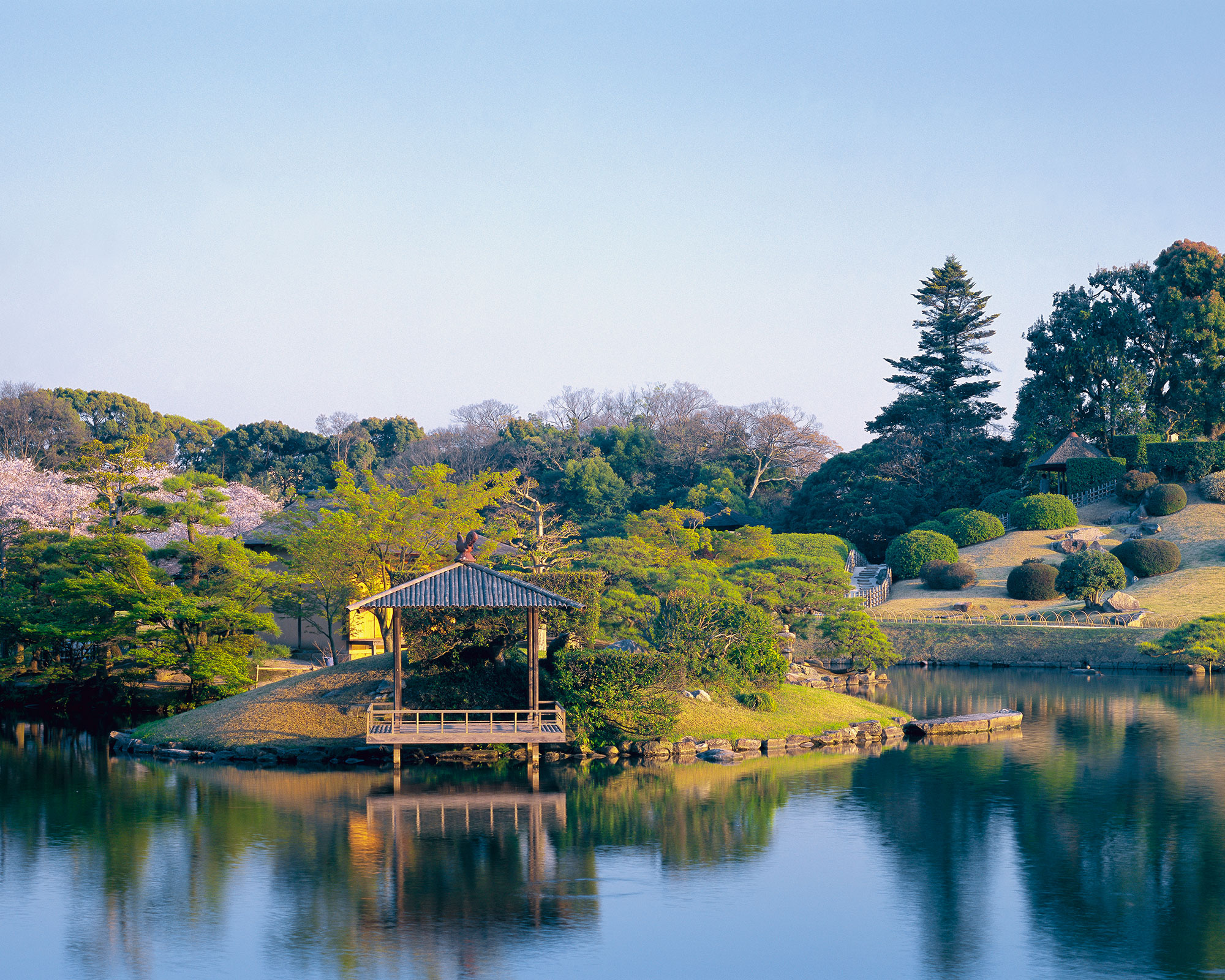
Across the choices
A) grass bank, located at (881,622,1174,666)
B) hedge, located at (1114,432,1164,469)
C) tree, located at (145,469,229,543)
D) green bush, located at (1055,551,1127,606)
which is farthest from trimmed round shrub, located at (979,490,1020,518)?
tree, located at (145,469,229,543)

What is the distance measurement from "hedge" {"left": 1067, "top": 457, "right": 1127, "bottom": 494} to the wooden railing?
141 ft

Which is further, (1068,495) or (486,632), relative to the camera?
(1068,495)

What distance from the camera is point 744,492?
6762 centimetres

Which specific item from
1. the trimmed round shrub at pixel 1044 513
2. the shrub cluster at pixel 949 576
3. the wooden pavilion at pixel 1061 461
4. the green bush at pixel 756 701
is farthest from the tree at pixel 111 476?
the wooden pavilion at pixel 1061 461

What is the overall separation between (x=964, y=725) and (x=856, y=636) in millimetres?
7914

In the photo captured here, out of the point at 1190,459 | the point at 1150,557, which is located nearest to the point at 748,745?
the point at 1150,557

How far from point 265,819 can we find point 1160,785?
16546mm

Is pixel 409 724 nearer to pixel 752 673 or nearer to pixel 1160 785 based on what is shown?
pixel 752 673

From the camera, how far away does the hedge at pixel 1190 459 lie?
58.2 metres

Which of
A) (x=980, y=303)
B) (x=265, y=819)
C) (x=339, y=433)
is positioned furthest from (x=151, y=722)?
(x=339, y=433)

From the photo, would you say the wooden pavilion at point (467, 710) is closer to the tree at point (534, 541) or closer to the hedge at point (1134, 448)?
the tree at point (534, 541)

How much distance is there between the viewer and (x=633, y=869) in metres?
16.5

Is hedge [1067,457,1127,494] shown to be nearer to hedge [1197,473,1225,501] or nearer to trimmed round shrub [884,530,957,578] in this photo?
hedge [1197,473,1225,501]

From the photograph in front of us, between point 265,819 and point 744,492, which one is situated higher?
point 744,492
